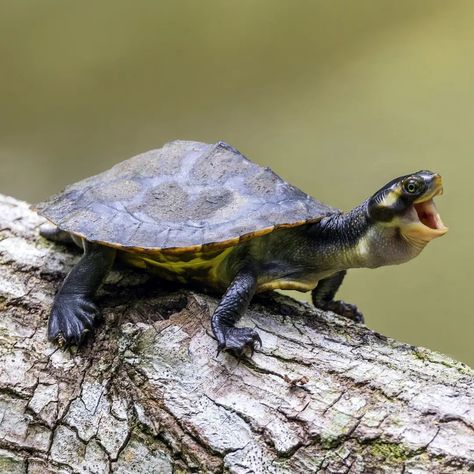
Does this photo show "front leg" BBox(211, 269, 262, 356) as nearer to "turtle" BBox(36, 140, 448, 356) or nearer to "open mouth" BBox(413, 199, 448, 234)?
"turtle" BBox(36, 140, 448, 356)

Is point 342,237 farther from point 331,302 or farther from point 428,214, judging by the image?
point 331,302

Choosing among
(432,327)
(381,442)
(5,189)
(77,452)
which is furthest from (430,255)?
(5,189)

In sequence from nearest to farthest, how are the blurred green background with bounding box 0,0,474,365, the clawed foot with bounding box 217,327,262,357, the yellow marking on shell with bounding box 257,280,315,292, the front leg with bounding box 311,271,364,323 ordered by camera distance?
the clawed foot with bounding box 217,327,262,357
the yellow marking on shell with bounding box 257,280,315,292
the front leg with bounding box 311,271,364,323
the blurred green background with bounding box 0,0,474,365

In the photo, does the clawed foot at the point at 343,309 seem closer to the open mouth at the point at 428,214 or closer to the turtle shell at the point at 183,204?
the turtle shell at the point at 183,204

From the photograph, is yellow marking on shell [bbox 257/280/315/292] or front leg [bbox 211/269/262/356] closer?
front leg [bbox 211/269/262/356]

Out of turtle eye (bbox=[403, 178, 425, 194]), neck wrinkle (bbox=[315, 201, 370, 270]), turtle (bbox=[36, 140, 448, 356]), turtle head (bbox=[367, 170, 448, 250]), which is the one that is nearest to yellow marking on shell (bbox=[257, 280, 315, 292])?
turtle (bbox=[36, 140, 448, 356])

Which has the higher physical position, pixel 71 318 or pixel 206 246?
pixel 206 246

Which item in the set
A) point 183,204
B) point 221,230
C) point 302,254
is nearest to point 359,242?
point 302,254
